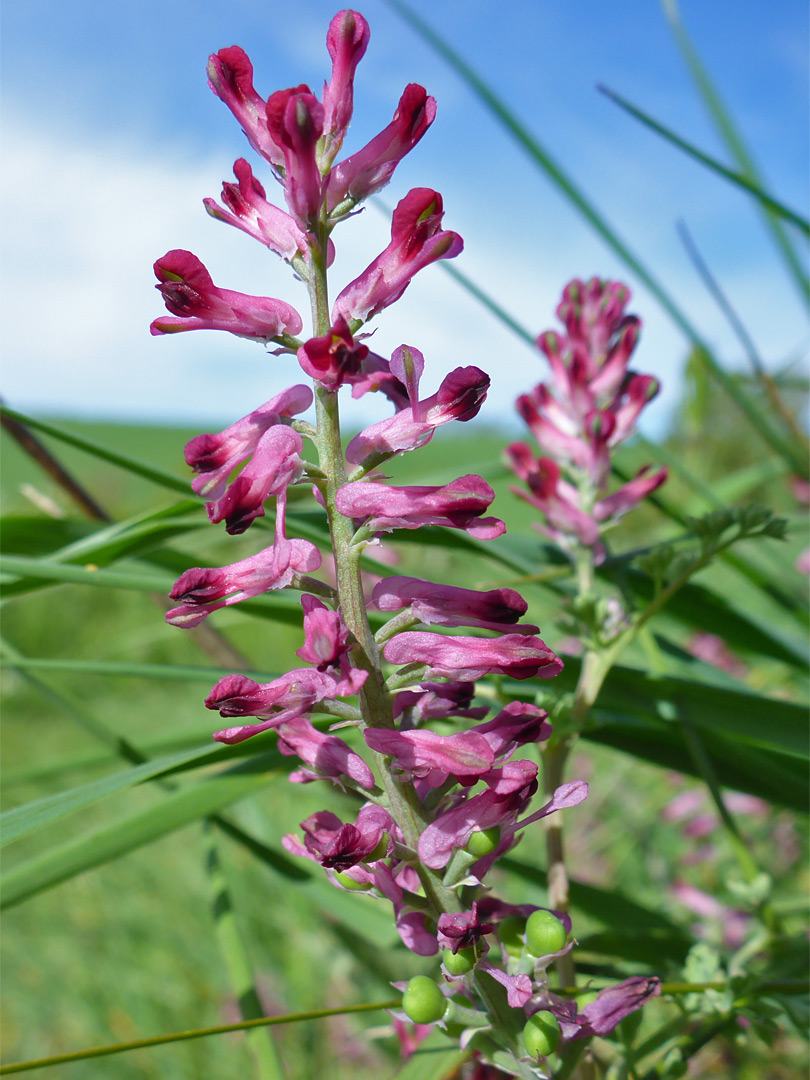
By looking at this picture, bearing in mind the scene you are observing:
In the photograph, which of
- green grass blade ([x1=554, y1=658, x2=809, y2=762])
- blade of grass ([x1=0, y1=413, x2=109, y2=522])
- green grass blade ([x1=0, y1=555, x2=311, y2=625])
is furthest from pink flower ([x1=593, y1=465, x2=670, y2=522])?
blade of grass ([x1=0, y1=413, x2=109, y2=522])

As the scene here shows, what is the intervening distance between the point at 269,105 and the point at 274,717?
42cm

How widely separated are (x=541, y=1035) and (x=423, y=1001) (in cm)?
8

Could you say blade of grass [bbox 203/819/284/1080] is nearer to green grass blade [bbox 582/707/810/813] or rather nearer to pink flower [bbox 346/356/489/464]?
green grass blade [bbox 582/707/810/813]

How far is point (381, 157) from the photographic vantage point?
0.56 metres

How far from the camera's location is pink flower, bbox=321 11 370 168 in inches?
22.4

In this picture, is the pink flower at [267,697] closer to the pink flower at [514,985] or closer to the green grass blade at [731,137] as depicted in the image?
the pink flower at [514,985]

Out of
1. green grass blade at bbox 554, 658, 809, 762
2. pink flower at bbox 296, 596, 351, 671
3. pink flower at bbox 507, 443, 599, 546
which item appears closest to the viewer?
pink flower at bbox 296, 596, 351, 671

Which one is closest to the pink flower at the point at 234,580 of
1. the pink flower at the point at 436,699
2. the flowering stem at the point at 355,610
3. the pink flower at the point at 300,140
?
the flowering stem at the point at 355,610

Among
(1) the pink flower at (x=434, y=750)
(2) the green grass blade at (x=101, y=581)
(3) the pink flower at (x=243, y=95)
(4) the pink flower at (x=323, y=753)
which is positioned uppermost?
(3) the pink flower at (x=243, y=95)

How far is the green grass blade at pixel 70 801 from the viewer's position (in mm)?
642

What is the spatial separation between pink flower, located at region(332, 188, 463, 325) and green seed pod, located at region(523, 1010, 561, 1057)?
0.49 m

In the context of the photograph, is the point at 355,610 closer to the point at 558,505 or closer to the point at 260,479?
the point at 260,479

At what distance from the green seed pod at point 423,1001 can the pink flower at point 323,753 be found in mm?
131

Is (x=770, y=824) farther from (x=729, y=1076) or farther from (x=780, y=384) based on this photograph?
(x=780, y=384)
